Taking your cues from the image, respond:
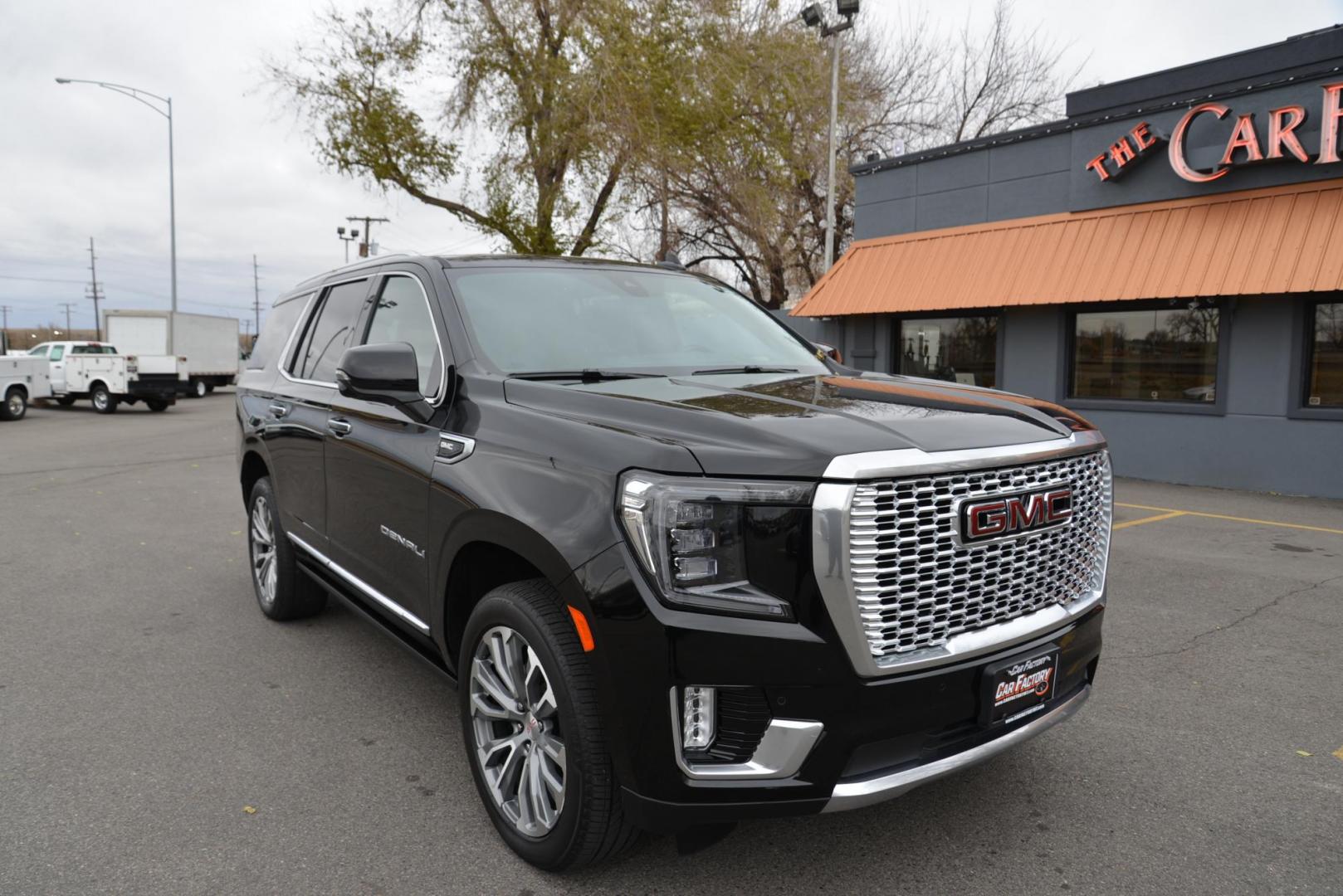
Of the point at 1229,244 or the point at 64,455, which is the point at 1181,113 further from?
the point at 64,455

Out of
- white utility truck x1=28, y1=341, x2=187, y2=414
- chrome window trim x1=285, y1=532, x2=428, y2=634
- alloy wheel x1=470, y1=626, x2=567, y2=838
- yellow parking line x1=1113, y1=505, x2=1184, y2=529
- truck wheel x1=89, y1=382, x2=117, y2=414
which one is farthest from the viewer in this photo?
truck wheel x1=89, y1=382, x2=117, y2=414

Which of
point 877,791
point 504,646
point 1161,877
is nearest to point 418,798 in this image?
point 504,646

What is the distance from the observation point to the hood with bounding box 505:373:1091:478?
7.61 feet

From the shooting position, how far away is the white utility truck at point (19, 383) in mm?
21922

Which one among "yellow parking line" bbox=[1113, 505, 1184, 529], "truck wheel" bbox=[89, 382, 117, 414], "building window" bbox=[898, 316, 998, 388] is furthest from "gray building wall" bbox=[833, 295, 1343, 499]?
"truck wheel" bbox=[89, 382, 117, 414]

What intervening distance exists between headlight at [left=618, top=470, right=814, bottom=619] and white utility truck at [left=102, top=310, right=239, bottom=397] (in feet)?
102

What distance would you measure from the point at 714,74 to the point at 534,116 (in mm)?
4314

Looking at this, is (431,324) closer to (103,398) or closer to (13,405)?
(13,405)

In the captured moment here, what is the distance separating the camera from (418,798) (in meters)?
3.20

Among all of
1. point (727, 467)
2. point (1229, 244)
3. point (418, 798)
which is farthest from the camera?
point (1229, 244)

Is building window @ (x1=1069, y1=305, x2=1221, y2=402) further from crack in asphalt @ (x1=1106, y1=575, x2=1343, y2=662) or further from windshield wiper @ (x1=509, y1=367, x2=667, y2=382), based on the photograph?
windshield wiper @ (x1=509, y1=367, x2=667, y2=382)

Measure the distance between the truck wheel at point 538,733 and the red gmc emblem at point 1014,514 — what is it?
110 cm

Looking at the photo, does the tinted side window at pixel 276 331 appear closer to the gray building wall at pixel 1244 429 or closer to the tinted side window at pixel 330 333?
the tinted side window at pixel 330 333

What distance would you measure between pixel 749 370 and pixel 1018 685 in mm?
1570
